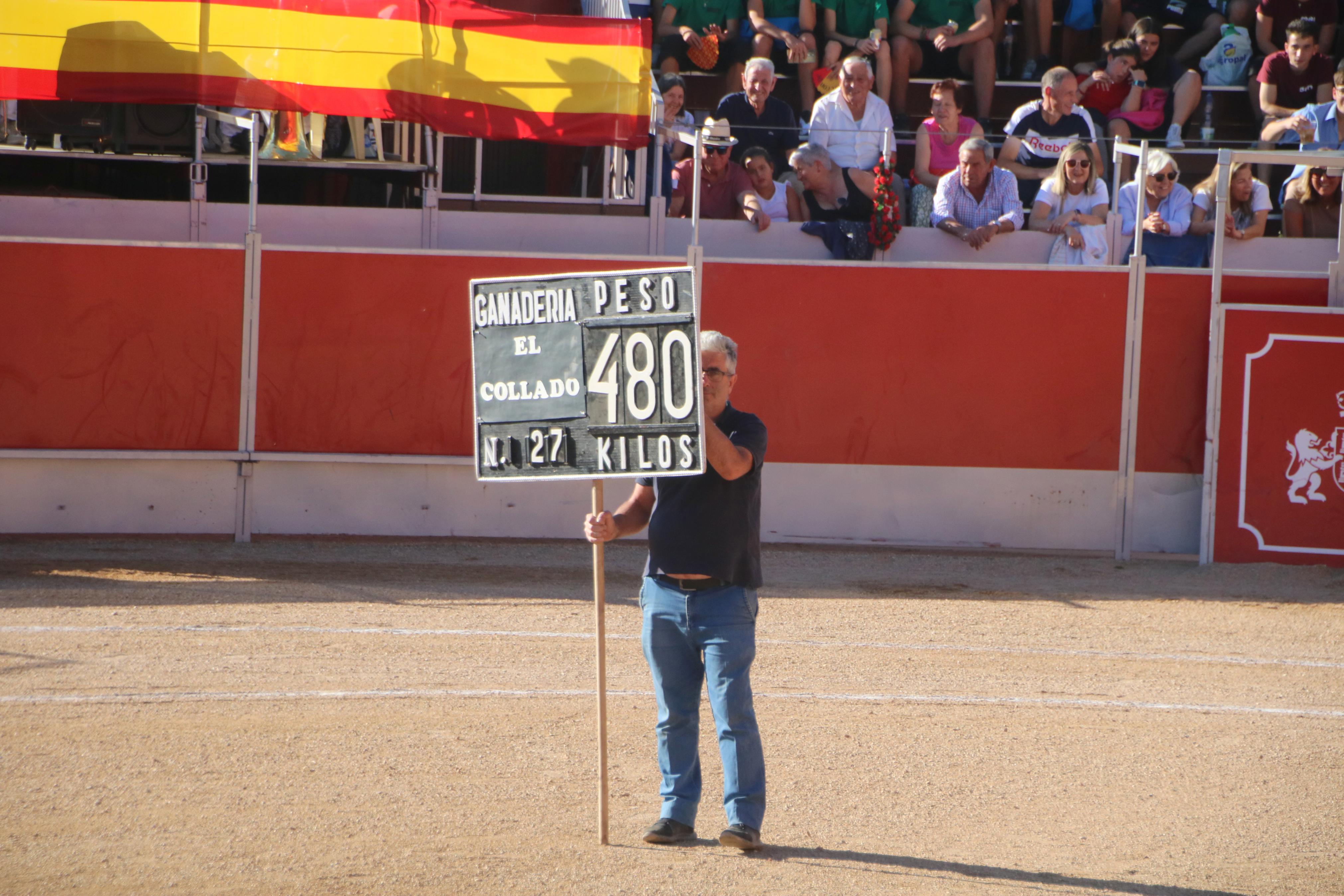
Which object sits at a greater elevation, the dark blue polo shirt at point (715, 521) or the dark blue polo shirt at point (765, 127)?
the dark blue polo shirt at point (765, 127)

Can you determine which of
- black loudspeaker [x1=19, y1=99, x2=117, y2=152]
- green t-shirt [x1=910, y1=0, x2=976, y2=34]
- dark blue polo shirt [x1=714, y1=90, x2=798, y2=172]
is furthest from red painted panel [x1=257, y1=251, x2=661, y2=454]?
green t-shirt [x1=910, y1=0, x2=976, y2=34]

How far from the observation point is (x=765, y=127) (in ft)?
43.9

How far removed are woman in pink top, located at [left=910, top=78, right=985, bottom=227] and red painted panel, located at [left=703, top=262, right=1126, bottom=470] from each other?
1.21m

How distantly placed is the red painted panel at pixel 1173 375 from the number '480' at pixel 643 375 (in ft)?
26.4

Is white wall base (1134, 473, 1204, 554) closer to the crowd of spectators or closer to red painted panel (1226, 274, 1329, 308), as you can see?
red painted panel (1226, 274, 1329, 308)

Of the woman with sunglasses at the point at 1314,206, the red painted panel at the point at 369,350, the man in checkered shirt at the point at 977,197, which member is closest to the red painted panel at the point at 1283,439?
the woman with sunglasses at the point at 1314,206

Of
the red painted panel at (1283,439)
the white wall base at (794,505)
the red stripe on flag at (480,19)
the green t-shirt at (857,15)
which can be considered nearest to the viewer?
the red stripe on flag at (480,19)

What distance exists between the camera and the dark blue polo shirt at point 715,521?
5316 mm

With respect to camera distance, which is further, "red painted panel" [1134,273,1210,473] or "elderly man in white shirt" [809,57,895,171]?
"elderly man in white shirt" [809,57,895,171]

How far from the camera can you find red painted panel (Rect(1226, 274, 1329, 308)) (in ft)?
39.8

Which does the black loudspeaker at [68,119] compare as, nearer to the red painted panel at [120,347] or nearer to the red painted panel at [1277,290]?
the red painted panel at [120,347]

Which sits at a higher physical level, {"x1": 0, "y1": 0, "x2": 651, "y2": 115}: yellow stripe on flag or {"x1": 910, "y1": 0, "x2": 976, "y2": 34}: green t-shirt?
{"x1": 910, "y1": 0, "x2": 976, "y2": 34}: green t-shirt

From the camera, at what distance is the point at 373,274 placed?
11.9 metres

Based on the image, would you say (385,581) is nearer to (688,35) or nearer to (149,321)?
(149,321)
